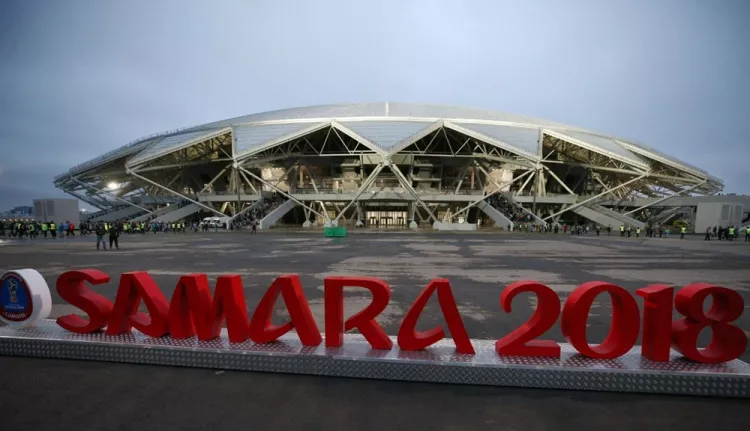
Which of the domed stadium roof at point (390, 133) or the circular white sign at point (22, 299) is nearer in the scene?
the circular white sign at point (22, 299)

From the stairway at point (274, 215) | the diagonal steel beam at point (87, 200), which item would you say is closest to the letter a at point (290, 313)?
the stairway at point (274, 215)

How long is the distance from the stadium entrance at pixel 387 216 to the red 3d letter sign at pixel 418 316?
44380 millimetres

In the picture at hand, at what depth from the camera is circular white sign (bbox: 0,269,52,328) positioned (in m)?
5.38

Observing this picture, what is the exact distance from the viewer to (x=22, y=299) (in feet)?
17.7

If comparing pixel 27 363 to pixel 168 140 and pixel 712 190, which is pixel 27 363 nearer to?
pixel 168 140

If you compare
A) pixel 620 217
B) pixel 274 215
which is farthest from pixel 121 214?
pixel 620 217

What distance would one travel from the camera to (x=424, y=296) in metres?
4.53

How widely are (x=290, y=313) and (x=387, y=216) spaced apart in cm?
4534

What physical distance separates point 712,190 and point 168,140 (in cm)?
8538

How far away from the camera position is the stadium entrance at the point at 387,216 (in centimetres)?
4959

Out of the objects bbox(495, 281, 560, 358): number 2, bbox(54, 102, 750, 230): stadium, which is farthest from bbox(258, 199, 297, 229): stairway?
bbox(495, 281, 560, 358): number 2

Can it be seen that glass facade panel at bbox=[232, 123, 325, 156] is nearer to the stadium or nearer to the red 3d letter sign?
the stadium

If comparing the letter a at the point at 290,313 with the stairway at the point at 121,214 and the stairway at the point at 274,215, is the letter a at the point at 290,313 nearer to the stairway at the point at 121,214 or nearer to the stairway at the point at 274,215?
the stairway at the point at 274,215

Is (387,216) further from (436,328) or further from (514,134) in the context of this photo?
(436,328)
